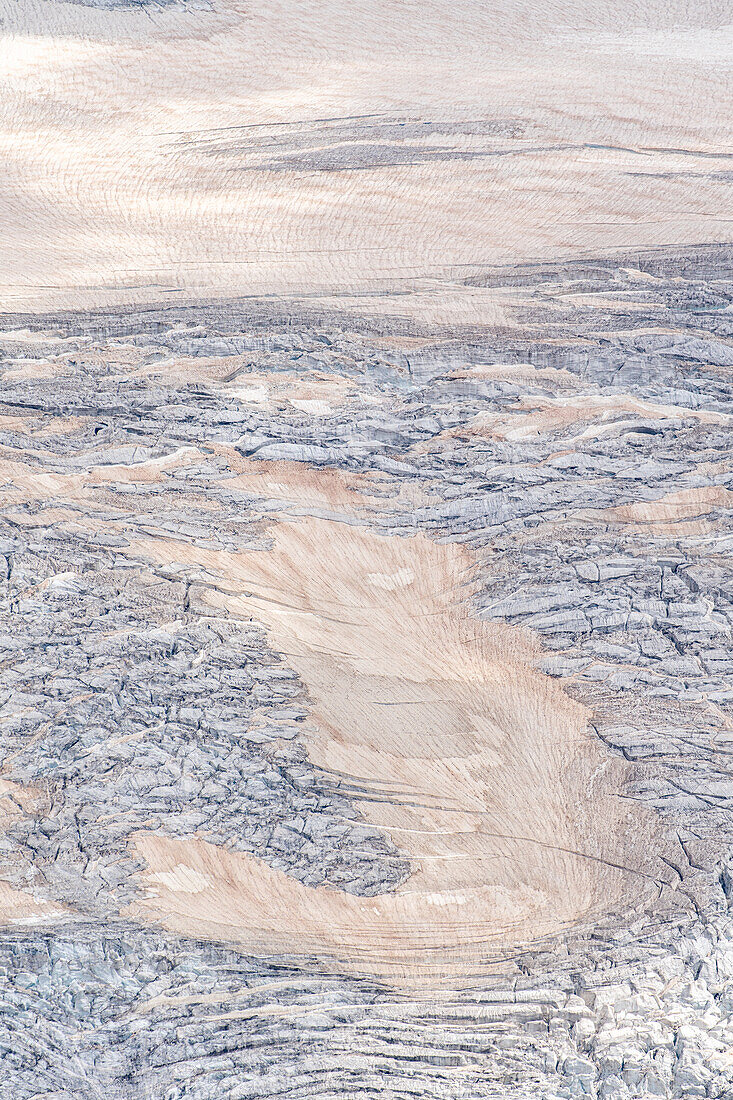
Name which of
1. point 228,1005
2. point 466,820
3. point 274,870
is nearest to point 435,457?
point 466,820

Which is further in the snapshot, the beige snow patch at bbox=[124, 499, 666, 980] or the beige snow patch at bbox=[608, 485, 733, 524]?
the beige snow patch at bbox=[608, 485, 733, 524]

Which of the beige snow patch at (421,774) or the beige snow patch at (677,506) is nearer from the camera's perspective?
the beige snow patch at (421,774)

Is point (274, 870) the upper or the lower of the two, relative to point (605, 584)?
lower

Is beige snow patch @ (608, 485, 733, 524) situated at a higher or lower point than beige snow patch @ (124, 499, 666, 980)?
higher

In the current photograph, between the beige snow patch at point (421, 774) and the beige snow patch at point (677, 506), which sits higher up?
the beige snow patch at point (677, 506)

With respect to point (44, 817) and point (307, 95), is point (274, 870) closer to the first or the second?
point (44, 817)

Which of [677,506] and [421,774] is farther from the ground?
[677,506]

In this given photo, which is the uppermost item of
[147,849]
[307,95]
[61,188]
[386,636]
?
[307,95]

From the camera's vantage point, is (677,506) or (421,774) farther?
(677,506)

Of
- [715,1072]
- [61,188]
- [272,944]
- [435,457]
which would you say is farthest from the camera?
[61,188]

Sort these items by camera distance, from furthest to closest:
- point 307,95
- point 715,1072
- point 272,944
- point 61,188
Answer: point 307,95
point 61,188
point 272,944
point 715,1072

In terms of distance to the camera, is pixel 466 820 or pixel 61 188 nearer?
pixel 466 820
